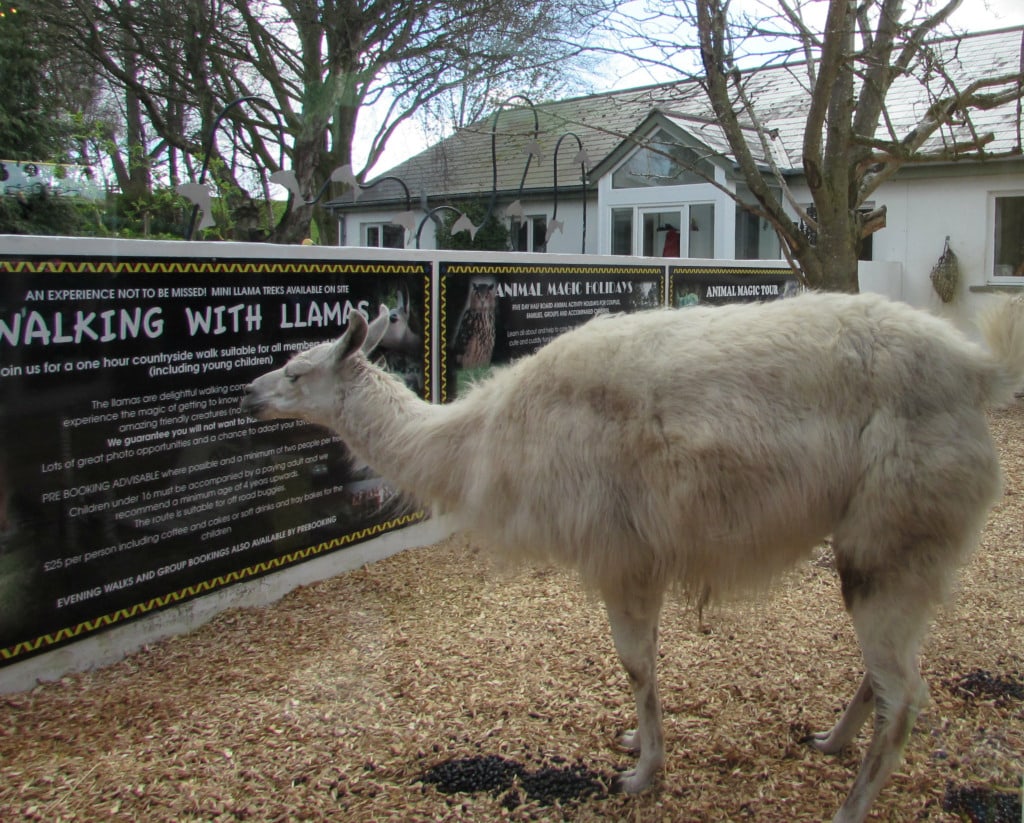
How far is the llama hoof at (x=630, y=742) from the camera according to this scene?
401 centimetres

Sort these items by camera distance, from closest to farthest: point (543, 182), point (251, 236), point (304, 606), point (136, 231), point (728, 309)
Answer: point (728, 309), point (304, 606), point (251, 236), point (136, 231), point (543, 182)

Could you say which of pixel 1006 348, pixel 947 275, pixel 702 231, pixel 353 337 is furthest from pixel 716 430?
pixel 702 231

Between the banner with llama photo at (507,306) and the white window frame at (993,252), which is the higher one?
the white window frame at (993,252)

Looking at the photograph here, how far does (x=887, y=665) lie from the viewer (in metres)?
3.30

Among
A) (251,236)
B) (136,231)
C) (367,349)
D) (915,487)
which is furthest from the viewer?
(136,231)

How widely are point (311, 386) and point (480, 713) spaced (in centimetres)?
173

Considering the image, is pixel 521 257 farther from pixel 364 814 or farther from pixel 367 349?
pixel 364 814

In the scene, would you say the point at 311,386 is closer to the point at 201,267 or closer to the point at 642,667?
the point at 201,267

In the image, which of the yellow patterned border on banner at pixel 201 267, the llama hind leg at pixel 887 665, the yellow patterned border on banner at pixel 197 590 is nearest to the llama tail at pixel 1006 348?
the llama hind leg at pixel 887 665

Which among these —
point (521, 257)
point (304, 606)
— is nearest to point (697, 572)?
point (304, 606)

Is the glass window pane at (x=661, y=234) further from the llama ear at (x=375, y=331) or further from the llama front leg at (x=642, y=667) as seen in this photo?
the llama front leg at (x=642, y=667)

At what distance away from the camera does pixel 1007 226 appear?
16031mm

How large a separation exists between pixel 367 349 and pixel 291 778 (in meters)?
2.02

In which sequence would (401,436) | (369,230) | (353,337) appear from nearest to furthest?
(401,436), (353,337), (369,230)
